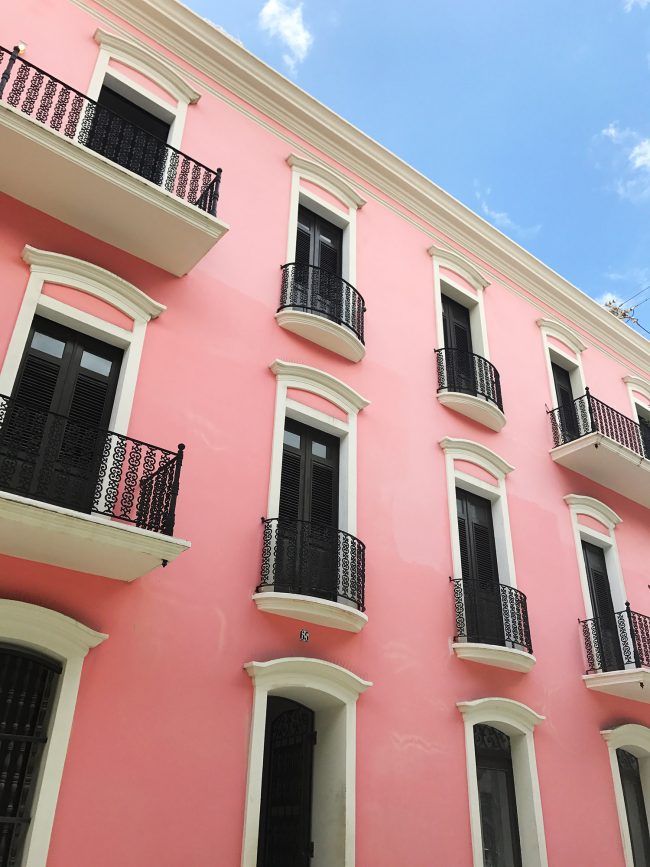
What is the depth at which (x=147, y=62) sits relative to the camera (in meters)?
10.1

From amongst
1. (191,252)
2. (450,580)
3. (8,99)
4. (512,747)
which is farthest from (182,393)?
(512,747)

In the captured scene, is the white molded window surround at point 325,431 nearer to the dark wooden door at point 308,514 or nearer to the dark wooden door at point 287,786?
the dark wooden door at point 308,514

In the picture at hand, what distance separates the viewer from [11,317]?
747 centimetres

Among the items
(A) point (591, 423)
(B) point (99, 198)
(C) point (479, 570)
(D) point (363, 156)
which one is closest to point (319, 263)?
(D) point (363, 156)

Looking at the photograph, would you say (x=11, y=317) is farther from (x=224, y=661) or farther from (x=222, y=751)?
(x=222, y=751)

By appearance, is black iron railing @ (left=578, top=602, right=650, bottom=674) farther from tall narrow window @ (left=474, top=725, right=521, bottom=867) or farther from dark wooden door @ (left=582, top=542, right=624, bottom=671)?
tall narrow window @ (left=474, top=725, right=521, bottom=867)

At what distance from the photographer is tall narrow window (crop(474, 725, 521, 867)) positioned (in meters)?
9.21

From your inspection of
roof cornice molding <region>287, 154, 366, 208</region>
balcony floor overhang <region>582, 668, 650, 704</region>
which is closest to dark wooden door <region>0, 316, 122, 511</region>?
roof cornice molding <region>287, 154, 366, 208</region>

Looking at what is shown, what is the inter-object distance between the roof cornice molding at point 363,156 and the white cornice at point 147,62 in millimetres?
582

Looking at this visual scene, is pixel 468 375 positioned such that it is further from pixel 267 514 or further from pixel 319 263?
pixel 267 514

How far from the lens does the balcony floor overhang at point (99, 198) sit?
298 inches

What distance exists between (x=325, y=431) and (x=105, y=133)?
4.80m

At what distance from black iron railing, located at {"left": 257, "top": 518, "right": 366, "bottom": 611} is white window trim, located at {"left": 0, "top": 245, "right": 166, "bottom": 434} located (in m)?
2.23

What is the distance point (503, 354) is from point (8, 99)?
29.7ft
